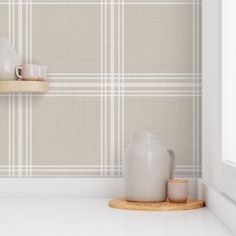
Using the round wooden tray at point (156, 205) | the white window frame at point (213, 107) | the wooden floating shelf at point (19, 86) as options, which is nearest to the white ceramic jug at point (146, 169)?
the round wooden tray at point (156, 205)

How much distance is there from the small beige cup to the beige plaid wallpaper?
10.0 inches

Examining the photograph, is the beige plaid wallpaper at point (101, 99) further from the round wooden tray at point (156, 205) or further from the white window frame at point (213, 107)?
the round wooden tray at point (156, 205)

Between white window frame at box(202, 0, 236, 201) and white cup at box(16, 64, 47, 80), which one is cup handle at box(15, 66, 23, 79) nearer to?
white cup at box(16, 64, 47, 80)

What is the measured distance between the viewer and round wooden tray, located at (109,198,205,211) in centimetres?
165

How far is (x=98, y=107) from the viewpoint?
6.48 ft

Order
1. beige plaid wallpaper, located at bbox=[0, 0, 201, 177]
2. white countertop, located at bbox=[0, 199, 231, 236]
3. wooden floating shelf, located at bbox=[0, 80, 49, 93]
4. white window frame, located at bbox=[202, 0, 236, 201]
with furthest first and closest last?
1. beige plaid wallpaper, located at bbox=[0, 0, 201, 177]
2. wooden floating shelf, located at bbox=[0, 80, 49, 93]
3. white window frame, located at bbox=[202, 0, 236, 201]
4. white countertop, located at bbox=[0, 199, 231, 236]

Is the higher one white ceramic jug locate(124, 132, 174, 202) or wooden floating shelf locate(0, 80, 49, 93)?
wooden floating shelf locate(0, 80, 49, 93)

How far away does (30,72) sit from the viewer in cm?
186

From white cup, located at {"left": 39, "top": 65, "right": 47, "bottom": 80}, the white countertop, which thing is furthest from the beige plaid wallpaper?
the white countertop

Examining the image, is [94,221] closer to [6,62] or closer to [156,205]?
[156,205]

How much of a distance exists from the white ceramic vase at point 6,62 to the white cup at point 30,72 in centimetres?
2

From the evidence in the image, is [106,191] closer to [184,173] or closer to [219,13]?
[184,173]

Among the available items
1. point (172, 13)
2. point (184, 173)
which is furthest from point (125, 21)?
point (184, 173)

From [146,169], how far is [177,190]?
12 centimetres
